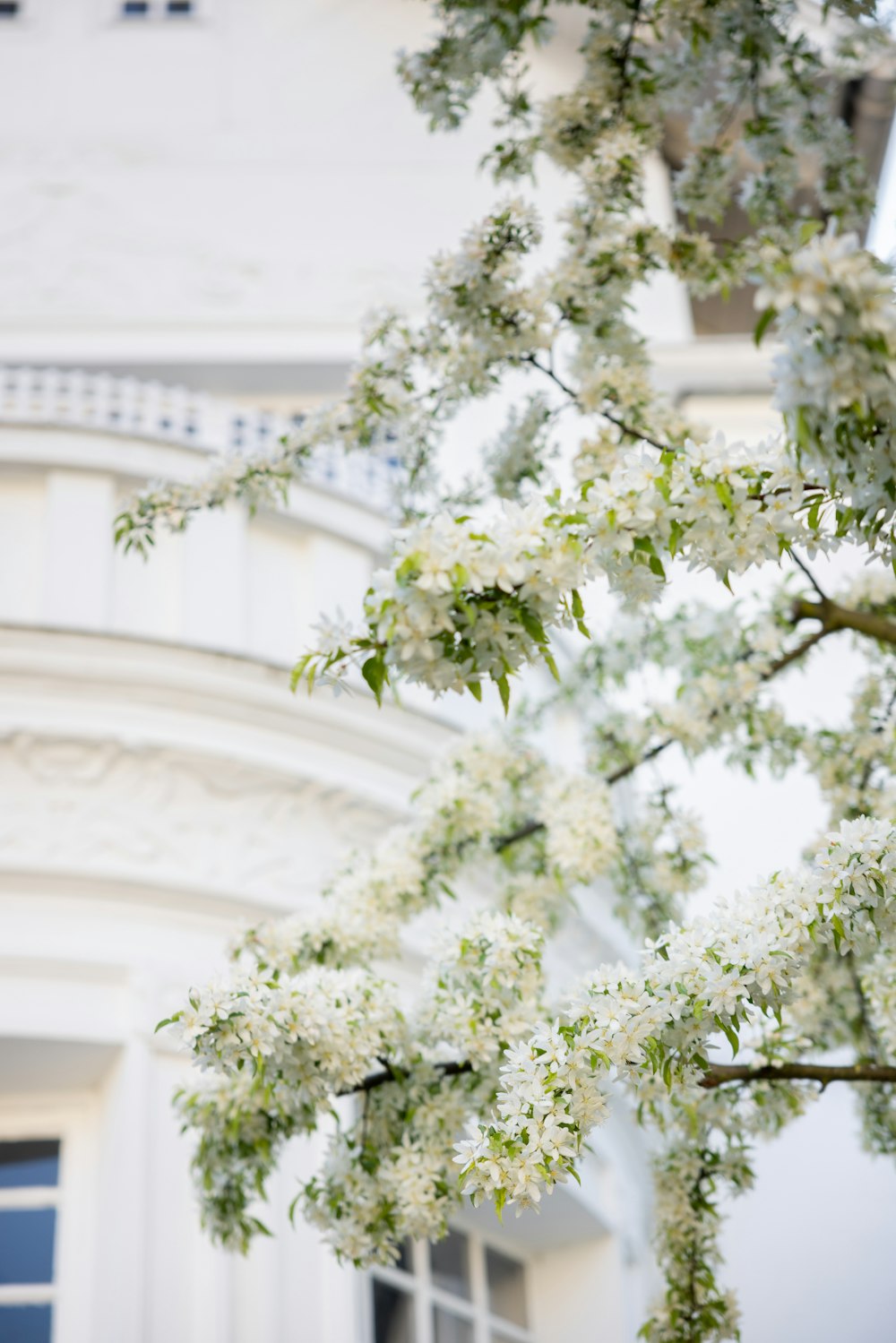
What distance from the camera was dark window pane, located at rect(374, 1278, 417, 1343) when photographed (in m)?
5.28

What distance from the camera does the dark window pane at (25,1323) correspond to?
4.83 m

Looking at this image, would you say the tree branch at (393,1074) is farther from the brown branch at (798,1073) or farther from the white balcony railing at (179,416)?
the white balcony railing at (179,416)

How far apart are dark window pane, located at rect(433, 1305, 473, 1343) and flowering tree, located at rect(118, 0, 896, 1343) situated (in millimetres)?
1895

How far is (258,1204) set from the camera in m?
5.01

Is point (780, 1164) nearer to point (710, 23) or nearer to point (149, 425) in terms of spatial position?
point (149, 425)

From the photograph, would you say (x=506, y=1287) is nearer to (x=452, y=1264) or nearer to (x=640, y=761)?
(x=452, y=1264)

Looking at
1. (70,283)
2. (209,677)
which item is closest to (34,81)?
(70,283)

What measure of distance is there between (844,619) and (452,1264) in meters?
3.26

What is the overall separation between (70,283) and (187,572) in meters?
3.73

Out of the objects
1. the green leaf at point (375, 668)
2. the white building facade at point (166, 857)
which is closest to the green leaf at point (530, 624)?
the green leaf at point (375, 668)

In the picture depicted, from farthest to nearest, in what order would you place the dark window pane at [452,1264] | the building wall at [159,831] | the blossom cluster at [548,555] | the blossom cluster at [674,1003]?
the dark window pane at [452,1264] < the building wall at [159,831] < the blossom cluster at [674,1003] < the blossom cluster at [548,555]

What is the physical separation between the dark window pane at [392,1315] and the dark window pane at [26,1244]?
1.07 meters

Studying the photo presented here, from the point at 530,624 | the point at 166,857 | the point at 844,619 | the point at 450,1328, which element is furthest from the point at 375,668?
the point at 450,1328

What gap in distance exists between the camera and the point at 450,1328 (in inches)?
225
